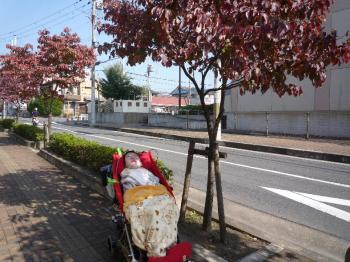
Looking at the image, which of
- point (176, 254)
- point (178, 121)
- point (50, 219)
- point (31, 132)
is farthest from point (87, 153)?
point (178, 121)

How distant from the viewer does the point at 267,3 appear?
11.4 ft

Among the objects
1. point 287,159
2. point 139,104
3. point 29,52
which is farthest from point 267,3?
point 139,104

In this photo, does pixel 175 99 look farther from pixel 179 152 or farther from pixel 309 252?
pixel 309 252

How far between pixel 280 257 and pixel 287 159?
967cm

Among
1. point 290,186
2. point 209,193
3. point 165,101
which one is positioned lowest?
point 290,186

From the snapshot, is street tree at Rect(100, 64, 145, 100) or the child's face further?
street tree at Rect(100, 64, 145, 100)

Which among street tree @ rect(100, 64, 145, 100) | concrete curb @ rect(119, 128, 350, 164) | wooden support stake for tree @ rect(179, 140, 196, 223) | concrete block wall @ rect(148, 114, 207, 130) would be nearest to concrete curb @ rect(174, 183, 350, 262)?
wooden support stake for tree @ rect(179, 140, 196, 223)

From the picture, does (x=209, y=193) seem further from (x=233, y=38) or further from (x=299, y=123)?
(x=299, y=123)

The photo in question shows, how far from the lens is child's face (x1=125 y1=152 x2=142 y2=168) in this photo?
4.77m

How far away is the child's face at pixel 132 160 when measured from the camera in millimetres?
4773

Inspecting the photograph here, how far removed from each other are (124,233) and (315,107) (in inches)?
744

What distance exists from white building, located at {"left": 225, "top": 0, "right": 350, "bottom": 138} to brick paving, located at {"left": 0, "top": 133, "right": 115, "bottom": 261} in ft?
46.7

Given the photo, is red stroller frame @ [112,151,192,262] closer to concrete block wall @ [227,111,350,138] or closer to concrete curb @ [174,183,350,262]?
concrete curb @ [174,183,350,262]

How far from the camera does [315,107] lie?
21453 mm
